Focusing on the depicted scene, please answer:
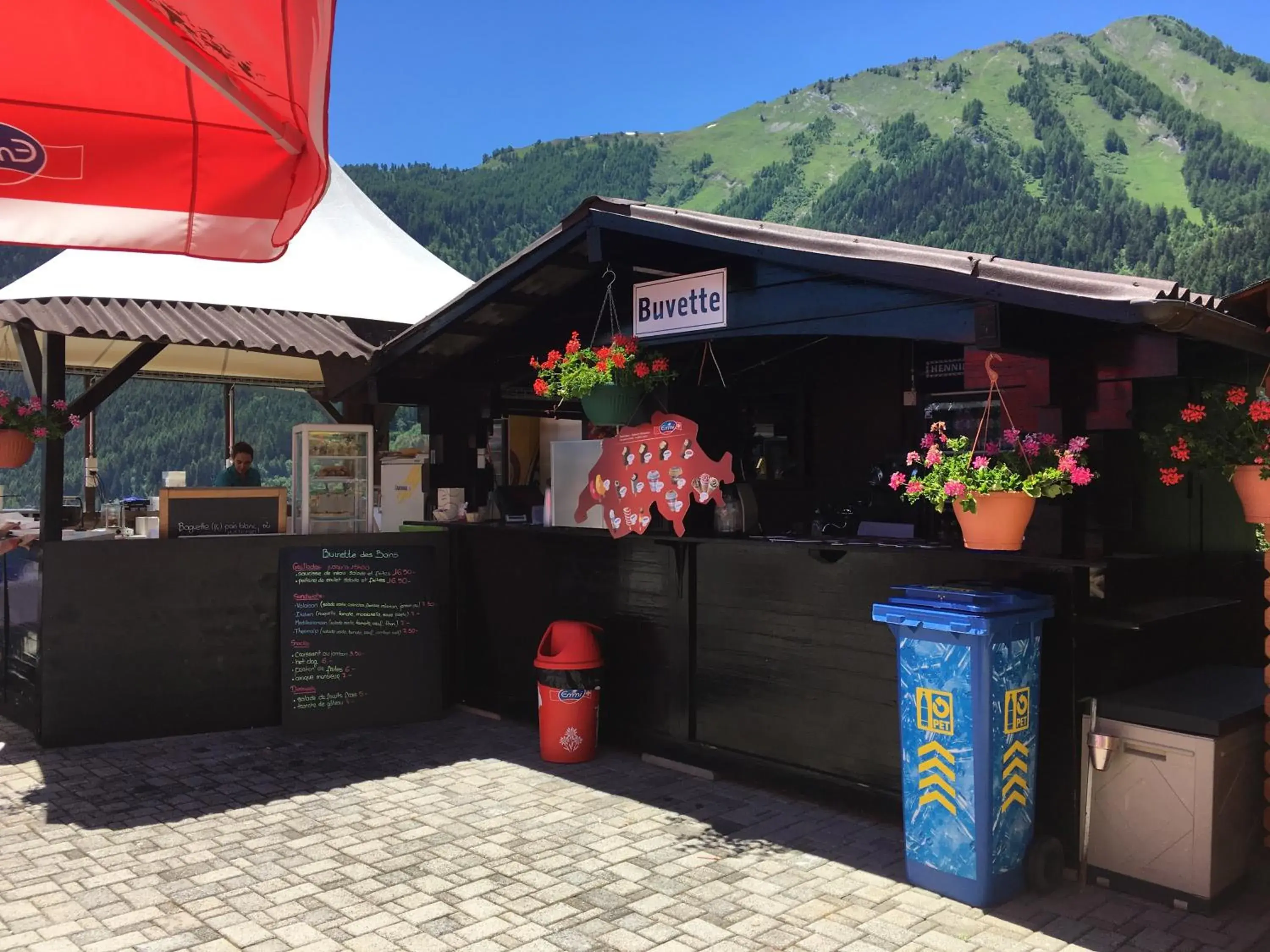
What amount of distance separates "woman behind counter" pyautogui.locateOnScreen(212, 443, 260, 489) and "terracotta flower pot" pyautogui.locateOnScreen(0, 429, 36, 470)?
5.52ft

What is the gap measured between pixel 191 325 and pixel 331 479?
1.55 metres

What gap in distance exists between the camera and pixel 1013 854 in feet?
13.4

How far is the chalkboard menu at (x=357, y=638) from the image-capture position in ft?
22.6

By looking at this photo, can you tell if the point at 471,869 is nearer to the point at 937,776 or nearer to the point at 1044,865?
the point at 937,776

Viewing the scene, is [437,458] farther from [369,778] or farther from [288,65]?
[288,65]

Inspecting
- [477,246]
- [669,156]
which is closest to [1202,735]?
[477,246]

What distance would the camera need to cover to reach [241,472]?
8539 millimetres

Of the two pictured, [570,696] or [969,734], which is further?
[570,696]

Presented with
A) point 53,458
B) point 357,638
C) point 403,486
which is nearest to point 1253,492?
point 357,638

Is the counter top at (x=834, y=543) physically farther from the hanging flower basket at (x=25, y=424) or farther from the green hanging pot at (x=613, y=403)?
the hanging flower basket at (x=25, y=424)

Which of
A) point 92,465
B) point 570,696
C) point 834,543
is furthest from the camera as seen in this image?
point 92,465

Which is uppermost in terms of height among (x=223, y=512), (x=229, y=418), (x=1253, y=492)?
(x=229, y=418)

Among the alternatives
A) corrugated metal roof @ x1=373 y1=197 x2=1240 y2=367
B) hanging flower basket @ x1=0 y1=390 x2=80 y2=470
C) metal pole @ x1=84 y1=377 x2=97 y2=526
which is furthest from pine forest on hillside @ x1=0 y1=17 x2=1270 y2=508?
corrugated metal roof @ x1=373 y1=197 x2=1240 y2=367

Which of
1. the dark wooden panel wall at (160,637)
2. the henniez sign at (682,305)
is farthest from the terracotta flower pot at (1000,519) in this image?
the dark wooden panel wall at (160,637)
